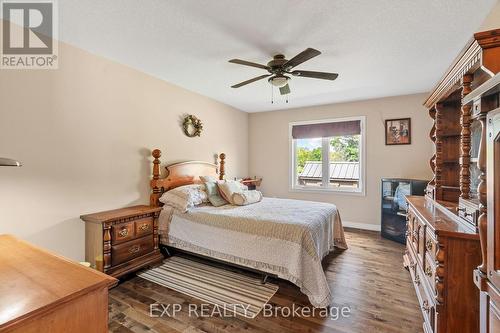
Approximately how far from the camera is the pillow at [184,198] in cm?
306

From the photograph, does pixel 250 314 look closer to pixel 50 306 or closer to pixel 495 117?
pixel 50 306

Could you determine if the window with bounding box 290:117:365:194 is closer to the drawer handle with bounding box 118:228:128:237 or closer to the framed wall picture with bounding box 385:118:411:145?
the framed wall picture with bounding box 385:118:411:145

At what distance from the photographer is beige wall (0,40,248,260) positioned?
6.93 ft

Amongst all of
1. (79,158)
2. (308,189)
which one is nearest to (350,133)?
(308,189)

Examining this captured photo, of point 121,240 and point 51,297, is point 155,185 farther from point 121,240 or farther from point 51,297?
point 51,297

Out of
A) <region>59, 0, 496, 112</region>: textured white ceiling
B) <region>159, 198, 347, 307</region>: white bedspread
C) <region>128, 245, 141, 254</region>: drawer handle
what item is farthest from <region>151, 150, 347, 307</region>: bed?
<region>59, 0, 496, 112</region>: textured white ceiling

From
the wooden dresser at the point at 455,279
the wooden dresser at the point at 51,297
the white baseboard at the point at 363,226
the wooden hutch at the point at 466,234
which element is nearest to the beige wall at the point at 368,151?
the white baseboard at the point at 363,226

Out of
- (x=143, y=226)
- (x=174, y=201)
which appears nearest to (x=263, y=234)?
(x=174, y=201)

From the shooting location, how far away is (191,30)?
2.18 metres

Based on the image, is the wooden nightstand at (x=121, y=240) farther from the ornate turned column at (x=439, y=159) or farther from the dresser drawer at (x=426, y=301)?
the ornate turned column at (x=439, y=159)

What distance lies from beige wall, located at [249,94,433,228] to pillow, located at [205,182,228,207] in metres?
2.25

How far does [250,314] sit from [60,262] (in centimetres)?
151

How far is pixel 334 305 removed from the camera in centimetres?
215

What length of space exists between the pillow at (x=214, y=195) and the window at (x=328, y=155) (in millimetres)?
2281
